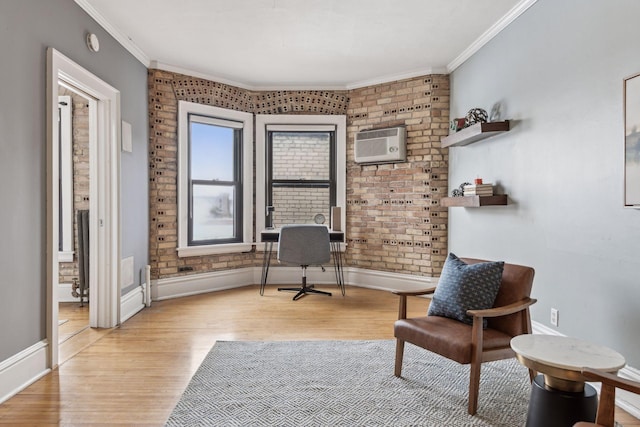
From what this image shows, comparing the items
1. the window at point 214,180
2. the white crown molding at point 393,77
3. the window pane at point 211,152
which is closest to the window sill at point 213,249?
the window at point 214,180

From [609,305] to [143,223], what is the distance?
4.17m

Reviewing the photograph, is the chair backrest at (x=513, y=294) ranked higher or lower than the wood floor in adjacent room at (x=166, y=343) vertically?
higher

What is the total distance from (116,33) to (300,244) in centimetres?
277

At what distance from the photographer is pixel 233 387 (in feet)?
7.87

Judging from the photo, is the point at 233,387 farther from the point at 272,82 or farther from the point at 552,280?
the point at 272,82

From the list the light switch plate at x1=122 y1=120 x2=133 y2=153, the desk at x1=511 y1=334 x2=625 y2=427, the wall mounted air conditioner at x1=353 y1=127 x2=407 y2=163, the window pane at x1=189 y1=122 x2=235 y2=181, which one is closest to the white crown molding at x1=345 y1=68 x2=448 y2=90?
the wall mounted air conditioner at x1=353 y1=127 x2=407 y2=163

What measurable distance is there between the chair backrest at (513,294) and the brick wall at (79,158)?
428 cm

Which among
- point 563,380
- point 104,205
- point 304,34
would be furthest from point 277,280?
point 563,380

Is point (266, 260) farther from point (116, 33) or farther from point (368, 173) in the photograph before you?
point (116, 33)

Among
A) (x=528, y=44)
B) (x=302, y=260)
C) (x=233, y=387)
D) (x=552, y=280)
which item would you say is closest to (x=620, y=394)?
(x=552, y=280)

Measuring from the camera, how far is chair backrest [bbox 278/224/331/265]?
15.2ft

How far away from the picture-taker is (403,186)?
501 centimetres

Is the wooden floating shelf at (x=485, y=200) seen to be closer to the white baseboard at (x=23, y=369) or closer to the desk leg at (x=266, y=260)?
the desk leg at (x=266, y=260)

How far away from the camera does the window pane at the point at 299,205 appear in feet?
18.2
